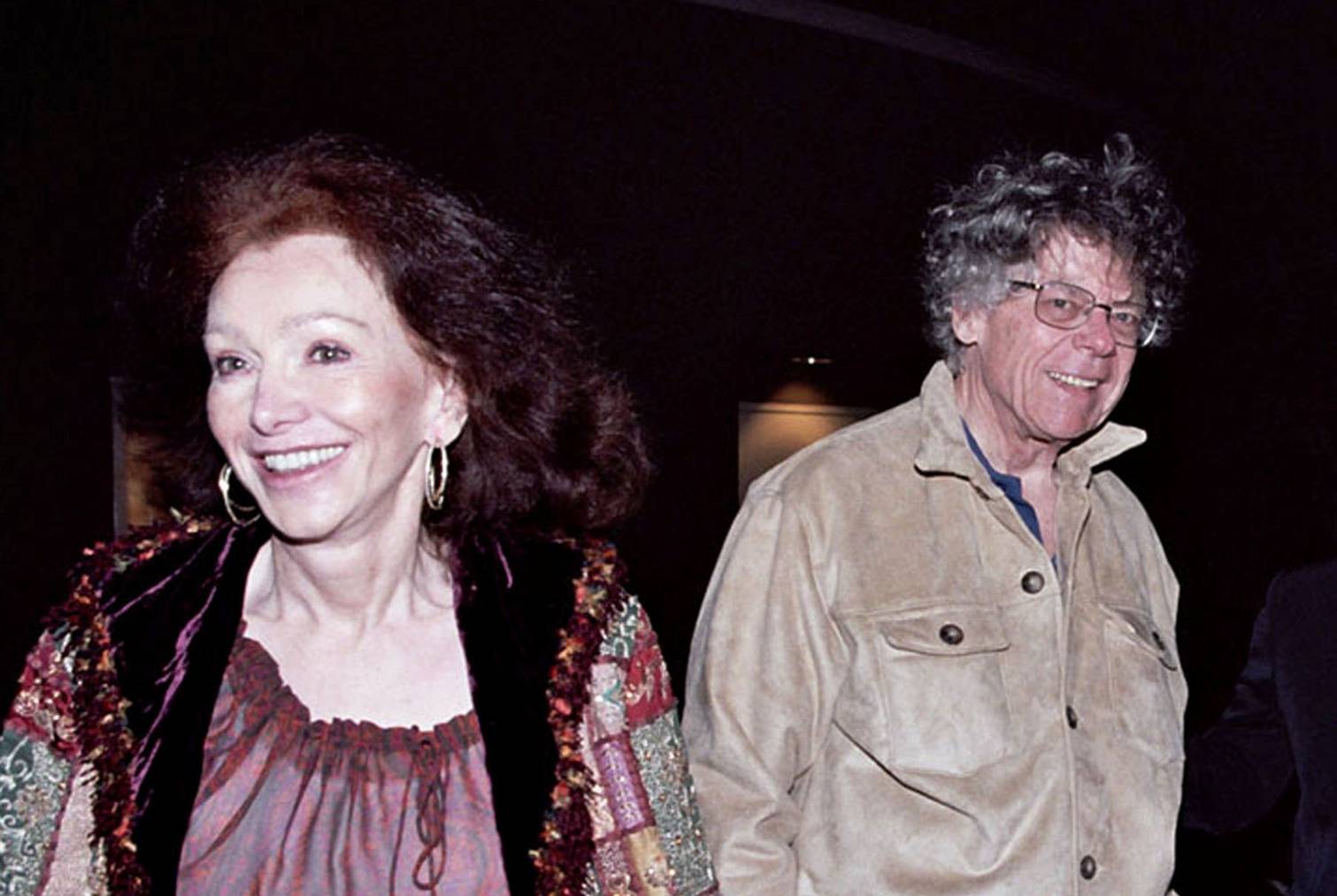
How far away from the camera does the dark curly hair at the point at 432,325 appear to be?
1.76 meters

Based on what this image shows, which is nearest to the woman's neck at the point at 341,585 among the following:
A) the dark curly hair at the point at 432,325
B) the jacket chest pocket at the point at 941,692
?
the dark curly hair at the point at 432,325

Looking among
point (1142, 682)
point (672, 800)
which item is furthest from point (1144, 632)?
point (672, 800)

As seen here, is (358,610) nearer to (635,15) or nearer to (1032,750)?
(1032,750)

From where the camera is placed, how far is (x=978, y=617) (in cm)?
224

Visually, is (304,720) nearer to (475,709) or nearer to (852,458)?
(475,709)

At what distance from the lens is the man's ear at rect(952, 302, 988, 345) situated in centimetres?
241

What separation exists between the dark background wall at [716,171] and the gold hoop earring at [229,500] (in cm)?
232

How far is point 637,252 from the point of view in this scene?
5020mm

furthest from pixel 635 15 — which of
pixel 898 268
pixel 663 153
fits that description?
pixel 898 268

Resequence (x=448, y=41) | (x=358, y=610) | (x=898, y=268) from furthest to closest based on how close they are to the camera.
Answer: (x=898, y=268) < (x=448, y=41) < (x=358, y=610)

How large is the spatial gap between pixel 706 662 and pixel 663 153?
10.5ft

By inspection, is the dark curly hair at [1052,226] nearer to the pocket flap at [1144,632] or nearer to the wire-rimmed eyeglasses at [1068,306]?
the wire-rimmed eyeglasses at [1068,306]

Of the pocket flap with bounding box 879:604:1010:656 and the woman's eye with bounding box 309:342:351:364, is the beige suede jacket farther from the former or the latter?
the woman's eye with bounding box 309:342:351:364

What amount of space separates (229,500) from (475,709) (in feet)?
1.47
